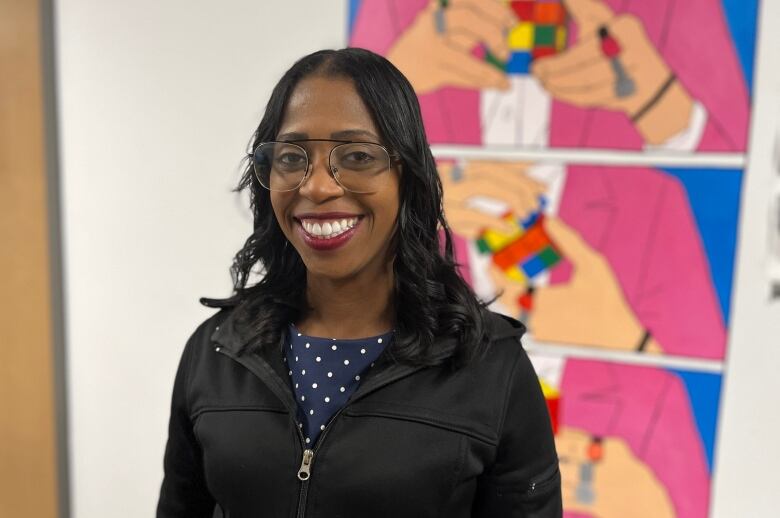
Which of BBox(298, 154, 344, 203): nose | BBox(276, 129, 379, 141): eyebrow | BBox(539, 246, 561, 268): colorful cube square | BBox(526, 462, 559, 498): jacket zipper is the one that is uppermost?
BBox(276, 129, 379, 141): eyebrow

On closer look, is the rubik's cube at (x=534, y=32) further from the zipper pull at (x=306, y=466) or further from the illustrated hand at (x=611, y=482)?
the zipper pull at (x=306, y=466)

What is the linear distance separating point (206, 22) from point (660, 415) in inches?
58.2

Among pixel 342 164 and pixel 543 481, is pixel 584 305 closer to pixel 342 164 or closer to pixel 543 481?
pixel 543 481

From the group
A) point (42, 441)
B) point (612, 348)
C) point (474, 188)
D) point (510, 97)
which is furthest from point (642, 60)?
point (42, 441)

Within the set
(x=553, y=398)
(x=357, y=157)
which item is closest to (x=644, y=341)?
(x=553, y=398)

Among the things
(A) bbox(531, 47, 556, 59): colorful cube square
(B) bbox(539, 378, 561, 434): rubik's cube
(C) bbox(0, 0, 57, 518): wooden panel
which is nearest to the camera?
(A) bbox(531, 47, 556, 59): colorful cube square

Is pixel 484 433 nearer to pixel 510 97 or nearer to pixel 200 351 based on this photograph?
pixel 200 351

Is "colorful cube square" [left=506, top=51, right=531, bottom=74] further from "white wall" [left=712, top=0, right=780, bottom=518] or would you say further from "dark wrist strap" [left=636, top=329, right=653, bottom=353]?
"dark wrist strap" [left=636, top=329, right=653, bottom=353]

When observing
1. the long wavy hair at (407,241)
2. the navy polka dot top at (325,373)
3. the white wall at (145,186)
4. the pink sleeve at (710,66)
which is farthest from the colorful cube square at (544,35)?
the navy polka dot top at (325,373)

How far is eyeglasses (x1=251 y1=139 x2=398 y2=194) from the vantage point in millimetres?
827

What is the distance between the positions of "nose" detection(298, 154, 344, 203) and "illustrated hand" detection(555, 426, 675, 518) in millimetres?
965

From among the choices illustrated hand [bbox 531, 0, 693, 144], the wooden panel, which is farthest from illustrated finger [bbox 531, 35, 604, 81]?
the wooden panel

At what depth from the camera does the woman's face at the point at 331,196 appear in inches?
32.6

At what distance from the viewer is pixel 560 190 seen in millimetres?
1426
